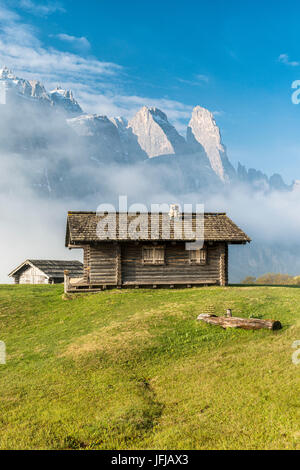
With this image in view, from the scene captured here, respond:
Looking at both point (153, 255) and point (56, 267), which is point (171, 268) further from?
point (56, 267)

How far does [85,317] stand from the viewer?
20656mm

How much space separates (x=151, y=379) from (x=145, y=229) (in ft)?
54.4

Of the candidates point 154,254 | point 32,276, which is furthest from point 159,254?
point 32,276

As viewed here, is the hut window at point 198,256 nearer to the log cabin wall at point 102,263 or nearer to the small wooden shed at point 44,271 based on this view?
the log cabin wall at point 102,263

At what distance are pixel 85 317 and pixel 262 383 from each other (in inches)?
479

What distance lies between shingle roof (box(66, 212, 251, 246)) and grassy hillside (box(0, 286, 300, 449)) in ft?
20.8

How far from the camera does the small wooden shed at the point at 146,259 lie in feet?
88.9

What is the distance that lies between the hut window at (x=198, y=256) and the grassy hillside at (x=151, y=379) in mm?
6204

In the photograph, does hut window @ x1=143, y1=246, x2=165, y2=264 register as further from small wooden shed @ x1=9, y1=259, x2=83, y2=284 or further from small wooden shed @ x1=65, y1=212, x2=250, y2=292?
small wooden shed @ x1=9, y1=259, x2=83, y2=284

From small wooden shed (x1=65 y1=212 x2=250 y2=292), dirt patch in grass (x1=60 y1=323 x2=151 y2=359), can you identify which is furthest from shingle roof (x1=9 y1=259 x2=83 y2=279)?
dirt patch in grass (x1=60 y1=323 x2=151 y2=359)

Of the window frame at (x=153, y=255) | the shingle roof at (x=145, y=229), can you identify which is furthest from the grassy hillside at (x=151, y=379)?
the shingle roof at (x=145, y=229)
